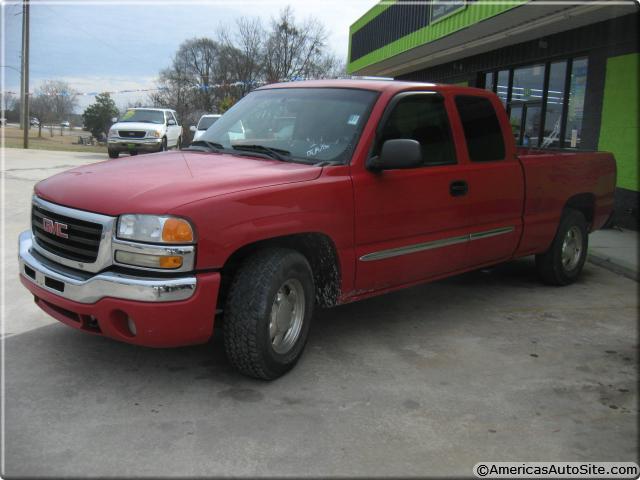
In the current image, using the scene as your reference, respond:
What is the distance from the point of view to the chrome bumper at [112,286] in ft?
10.6

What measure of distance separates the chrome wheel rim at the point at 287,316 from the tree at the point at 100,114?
48.2m

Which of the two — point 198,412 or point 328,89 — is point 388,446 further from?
point 328,89

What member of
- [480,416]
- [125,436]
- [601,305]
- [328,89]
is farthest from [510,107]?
[125,436]

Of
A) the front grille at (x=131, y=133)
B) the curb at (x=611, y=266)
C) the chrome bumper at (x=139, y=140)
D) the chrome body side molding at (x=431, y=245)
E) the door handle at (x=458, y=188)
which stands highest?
the front grille at (x=131, y=133)

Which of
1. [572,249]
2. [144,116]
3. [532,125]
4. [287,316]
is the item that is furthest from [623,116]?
[144,116]

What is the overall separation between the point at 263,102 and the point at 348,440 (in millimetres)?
2931

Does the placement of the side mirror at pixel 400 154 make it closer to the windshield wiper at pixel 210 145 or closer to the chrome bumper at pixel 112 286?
the windshield wiper at pixel 210 145

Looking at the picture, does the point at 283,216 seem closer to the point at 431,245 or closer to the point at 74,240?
the point at 74,240

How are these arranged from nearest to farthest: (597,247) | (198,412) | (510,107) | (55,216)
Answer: (198,412) < (55,216) < (597,247) < (510,107)

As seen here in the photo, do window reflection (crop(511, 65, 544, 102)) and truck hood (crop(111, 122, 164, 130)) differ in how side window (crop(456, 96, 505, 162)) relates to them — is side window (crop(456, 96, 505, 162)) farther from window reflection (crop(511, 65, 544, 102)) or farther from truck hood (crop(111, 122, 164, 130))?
truck hood (crop(111, 122, 164, 130))

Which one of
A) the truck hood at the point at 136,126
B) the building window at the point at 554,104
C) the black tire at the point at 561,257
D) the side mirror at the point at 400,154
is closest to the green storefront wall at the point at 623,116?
the building window at the point at 554,104

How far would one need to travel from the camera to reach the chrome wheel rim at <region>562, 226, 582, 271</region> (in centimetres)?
634

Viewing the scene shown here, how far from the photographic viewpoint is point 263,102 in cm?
500

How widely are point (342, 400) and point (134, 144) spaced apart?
1904 centimetres
